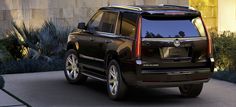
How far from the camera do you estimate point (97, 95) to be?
10.4 metres

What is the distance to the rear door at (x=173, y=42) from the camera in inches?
359

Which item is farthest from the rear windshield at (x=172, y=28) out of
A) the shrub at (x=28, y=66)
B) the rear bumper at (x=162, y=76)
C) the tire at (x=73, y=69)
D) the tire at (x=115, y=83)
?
the shrub at (x=28, y=66)

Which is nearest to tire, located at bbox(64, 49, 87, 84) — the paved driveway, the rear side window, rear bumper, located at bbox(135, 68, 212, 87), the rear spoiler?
the paved driveway

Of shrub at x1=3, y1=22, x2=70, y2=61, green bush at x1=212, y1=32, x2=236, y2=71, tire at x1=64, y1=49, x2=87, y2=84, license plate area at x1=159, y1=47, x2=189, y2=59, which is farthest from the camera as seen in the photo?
shrub at x1=3, y1=22, x2=70, y2=61

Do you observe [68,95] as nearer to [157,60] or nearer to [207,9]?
[157,60]

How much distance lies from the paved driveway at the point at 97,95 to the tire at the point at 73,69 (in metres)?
0.17

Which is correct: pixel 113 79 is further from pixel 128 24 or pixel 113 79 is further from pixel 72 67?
pixel 72 67

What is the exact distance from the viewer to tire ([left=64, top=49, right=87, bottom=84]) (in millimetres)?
11695

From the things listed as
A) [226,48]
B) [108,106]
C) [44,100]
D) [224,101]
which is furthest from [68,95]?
[226,48]

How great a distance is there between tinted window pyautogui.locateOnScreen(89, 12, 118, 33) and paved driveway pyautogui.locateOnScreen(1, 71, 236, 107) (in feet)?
4.13

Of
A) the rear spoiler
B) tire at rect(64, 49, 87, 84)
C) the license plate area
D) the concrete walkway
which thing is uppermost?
the rear spoiler

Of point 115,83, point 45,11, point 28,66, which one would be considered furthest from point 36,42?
point 115,83

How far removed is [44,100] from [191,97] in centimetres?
271

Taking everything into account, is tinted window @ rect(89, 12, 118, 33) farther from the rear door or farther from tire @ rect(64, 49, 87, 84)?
the rear door
